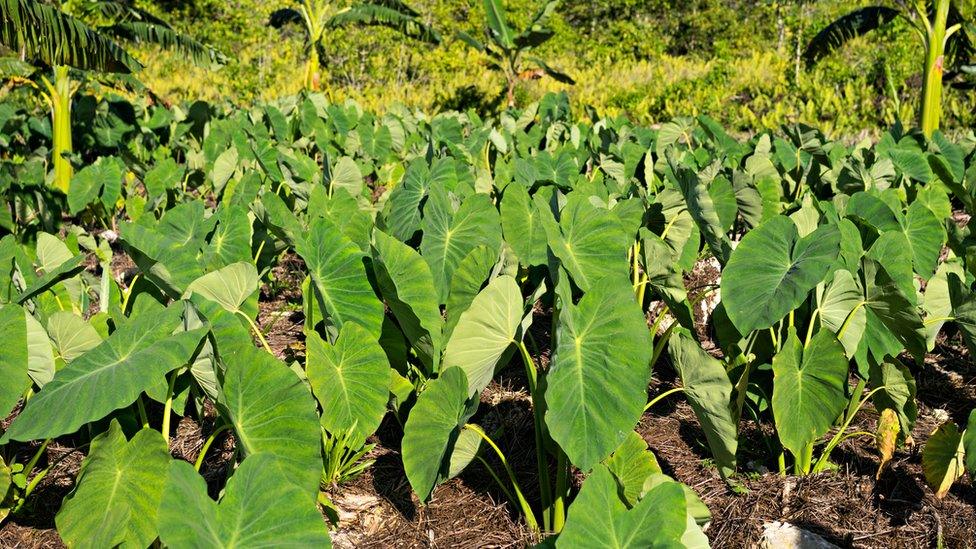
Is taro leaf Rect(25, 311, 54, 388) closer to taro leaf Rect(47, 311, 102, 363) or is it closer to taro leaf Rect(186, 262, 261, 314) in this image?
taro leaf Rect(47, 311, 102, 363)

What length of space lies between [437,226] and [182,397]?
0.91 metres

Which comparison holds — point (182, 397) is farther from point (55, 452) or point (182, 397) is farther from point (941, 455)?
point (941, 455)

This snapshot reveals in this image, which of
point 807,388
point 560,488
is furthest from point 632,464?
point 807,388

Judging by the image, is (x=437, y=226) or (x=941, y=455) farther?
(x=437, y=226)

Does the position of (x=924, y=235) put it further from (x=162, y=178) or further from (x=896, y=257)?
(x=162, y=178)

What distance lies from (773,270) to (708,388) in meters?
0.36

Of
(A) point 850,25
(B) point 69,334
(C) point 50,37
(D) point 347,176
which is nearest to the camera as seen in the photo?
(B) point 69,334

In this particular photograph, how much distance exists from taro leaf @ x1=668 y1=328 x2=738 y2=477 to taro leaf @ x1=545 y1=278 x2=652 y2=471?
0.30 m

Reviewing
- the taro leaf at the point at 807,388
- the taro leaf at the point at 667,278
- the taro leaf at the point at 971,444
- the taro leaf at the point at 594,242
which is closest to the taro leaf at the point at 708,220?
the taro leaf at the point at 667,278

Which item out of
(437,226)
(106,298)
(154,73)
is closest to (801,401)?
(437,226)

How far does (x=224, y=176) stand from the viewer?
14.8 ft

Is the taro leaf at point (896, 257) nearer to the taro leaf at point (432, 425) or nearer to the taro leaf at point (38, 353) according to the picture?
the taro leaf at point (432, 425)

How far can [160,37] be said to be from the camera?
7.23 m

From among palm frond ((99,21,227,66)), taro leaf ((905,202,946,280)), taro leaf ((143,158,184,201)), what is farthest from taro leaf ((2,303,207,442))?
palm frond ((99,21,227,66))
